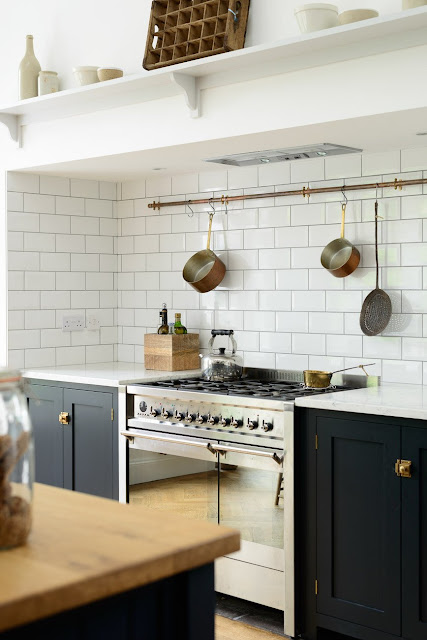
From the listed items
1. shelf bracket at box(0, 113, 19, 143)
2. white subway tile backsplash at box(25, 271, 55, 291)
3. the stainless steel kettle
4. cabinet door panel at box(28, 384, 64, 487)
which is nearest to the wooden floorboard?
the stainless steel kettle

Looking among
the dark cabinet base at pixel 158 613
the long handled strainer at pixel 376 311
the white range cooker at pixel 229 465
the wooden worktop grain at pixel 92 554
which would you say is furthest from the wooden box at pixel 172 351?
the dark cabinet base at pixel 158 613

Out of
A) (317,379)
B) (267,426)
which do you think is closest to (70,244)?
(317,379)

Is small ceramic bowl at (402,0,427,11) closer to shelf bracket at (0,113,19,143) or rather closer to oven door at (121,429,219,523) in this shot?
oven door at (121,429,219,523)

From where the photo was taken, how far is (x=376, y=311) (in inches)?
163

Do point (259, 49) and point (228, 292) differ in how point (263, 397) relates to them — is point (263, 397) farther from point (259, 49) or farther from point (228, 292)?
point (259, 49)

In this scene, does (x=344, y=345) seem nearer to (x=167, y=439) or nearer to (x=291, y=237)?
(x=291, y=237)

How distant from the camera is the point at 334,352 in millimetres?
4383

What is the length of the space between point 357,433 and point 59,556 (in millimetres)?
2166

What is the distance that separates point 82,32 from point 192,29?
3.20 ft

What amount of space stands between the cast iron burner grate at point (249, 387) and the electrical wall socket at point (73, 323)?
1022mm

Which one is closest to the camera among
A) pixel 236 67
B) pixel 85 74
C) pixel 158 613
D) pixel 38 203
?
pixel 158 613

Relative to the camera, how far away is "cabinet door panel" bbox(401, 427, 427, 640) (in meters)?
3.30

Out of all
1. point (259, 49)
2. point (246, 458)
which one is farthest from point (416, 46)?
point (246, 458)

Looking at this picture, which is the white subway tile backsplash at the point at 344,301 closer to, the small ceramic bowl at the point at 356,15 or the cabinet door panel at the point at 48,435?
the small ceramic bowl at the point at 356,15
